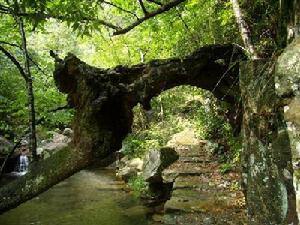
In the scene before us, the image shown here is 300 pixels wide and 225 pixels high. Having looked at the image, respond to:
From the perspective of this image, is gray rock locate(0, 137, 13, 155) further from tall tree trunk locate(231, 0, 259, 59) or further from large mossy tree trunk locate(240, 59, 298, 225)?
large mossy tree trunk locate(240, 59, 298, 225)

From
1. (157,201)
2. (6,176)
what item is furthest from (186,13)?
(6,176)

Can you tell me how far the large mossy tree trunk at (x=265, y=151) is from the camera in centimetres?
380

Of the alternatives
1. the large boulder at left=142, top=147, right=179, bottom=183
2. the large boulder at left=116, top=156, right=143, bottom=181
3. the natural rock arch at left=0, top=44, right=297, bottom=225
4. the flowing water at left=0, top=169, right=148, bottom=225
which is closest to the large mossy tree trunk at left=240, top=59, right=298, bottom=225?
the natural rock arch at left=0, top=44, right=297, bottom=225

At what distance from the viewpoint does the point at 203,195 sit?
9.50 metres

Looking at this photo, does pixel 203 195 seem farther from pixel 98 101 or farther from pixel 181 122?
pixel 181 122

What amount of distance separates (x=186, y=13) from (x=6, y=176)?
11.7 meters

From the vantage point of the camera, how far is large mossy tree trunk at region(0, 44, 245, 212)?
5254mm

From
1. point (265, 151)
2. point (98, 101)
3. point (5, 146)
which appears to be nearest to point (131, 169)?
point (5, 146)

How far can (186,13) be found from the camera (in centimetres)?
1182

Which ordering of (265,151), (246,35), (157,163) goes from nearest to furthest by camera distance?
(265,151)
(246,35)
(157,163)

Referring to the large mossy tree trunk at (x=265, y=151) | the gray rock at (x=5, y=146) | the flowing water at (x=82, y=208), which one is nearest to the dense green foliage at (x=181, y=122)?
the flowing water at (x=82, y=208)

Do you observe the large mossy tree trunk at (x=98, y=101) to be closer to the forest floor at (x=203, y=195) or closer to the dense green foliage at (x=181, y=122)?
the forest floor at (x=203, y=195)

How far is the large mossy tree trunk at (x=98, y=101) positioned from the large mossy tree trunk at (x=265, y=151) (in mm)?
932

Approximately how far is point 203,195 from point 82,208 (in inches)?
179
